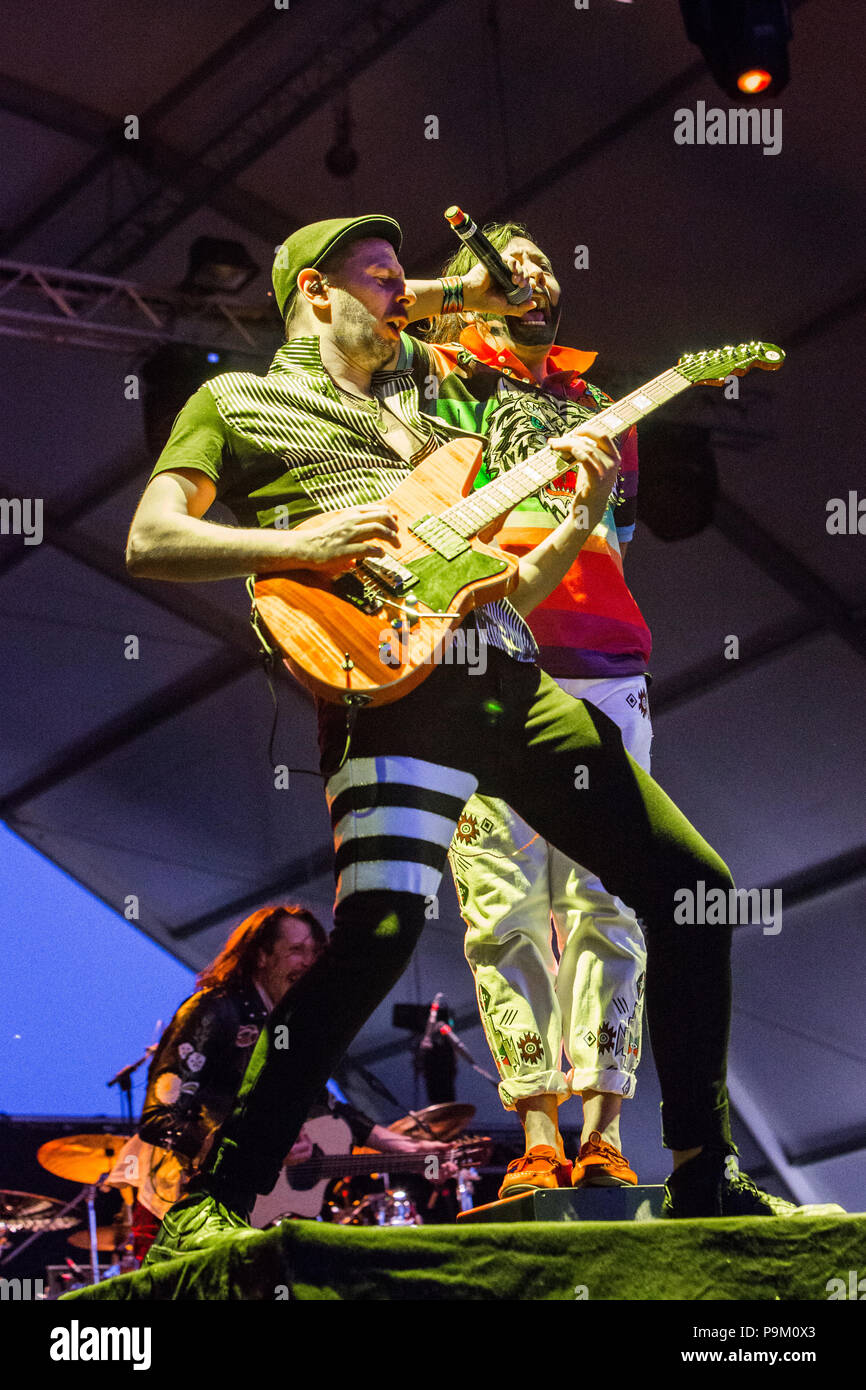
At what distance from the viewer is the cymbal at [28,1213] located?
22.8 ft

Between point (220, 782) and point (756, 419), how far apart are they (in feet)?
14.3

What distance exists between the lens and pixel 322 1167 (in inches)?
226

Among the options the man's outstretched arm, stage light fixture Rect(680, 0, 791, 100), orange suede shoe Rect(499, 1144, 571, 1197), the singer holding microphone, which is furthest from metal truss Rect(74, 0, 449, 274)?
orange suede shoe Rect(499, 1144, 571, 1197)

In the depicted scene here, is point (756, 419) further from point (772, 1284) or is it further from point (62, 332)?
point (772, 1284)

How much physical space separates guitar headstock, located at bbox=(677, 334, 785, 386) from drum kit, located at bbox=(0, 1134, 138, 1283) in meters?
5.70

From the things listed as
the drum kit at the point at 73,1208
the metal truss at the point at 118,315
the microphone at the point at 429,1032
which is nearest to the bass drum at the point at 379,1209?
the drum kit at the point at 73,1208

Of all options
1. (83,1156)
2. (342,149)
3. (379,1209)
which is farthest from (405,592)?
(83,1156)

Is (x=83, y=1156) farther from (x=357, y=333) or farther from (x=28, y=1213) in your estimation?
(x=357, y=333)

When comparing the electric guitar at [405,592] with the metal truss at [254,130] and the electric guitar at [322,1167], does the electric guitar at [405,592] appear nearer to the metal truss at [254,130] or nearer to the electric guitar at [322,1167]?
the electric guitar at [322,1167]

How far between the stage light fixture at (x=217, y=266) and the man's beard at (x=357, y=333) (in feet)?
14.3

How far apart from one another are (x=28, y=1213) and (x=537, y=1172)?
5.40 m

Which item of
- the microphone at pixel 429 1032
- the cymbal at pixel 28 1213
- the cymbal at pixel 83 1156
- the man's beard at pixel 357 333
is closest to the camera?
the man's beard at pixel 357 333

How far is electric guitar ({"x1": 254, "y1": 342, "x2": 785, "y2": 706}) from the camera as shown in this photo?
2.08m
